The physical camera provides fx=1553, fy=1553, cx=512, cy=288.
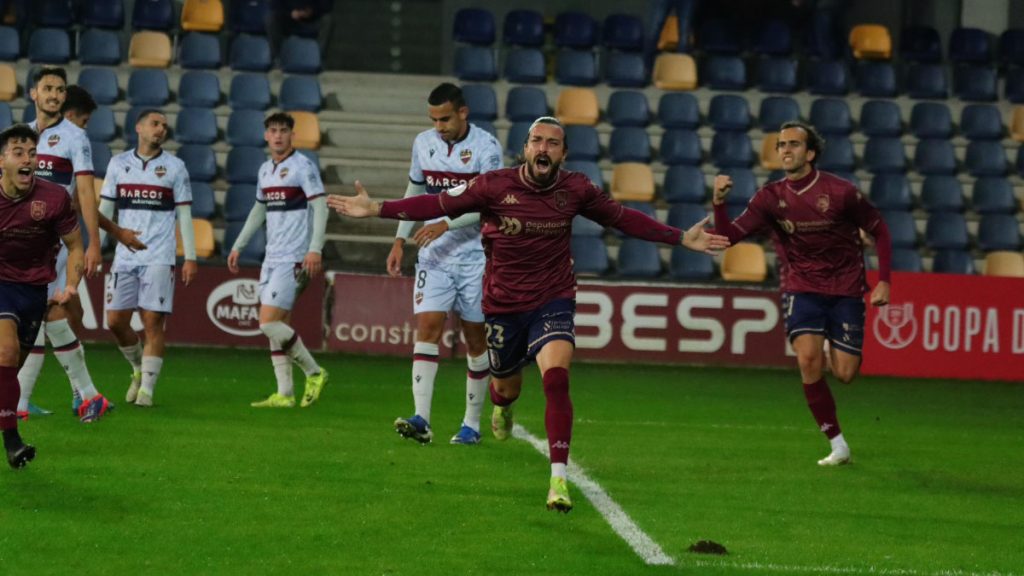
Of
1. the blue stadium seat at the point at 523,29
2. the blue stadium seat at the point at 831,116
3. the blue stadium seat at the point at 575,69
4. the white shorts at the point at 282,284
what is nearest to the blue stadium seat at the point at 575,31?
the blue stadium seat at the point at 523,29

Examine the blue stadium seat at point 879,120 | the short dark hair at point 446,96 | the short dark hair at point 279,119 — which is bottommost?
the short dark hair at point 279,119

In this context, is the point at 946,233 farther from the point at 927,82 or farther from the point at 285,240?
the point at 285,240

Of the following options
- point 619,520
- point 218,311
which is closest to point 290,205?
point 619,520

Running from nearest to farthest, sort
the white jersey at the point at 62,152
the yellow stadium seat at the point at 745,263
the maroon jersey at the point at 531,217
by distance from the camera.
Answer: the maroon jersey at the point at 531,217
the white jersey at the point at 62,152
the yellow stadium seat at the point at 745,263

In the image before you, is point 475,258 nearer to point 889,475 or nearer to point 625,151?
point 889,475

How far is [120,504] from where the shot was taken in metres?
7.69

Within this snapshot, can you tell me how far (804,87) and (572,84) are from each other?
370 cm

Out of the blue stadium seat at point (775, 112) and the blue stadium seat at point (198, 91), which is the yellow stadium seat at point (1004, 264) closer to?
the blue stadium seat at point (775, 112)

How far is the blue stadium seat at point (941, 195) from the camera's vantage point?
21406mm

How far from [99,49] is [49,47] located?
693 millimetres

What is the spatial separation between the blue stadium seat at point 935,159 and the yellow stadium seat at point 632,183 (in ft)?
13.3

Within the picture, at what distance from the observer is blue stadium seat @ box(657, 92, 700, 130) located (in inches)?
859

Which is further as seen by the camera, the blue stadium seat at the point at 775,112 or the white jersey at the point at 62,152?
the blue stadium seat at the point at 775,112

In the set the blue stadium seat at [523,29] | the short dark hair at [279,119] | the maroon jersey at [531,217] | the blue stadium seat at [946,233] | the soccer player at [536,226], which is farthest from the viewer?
the blue stadium seat at [523,29]
